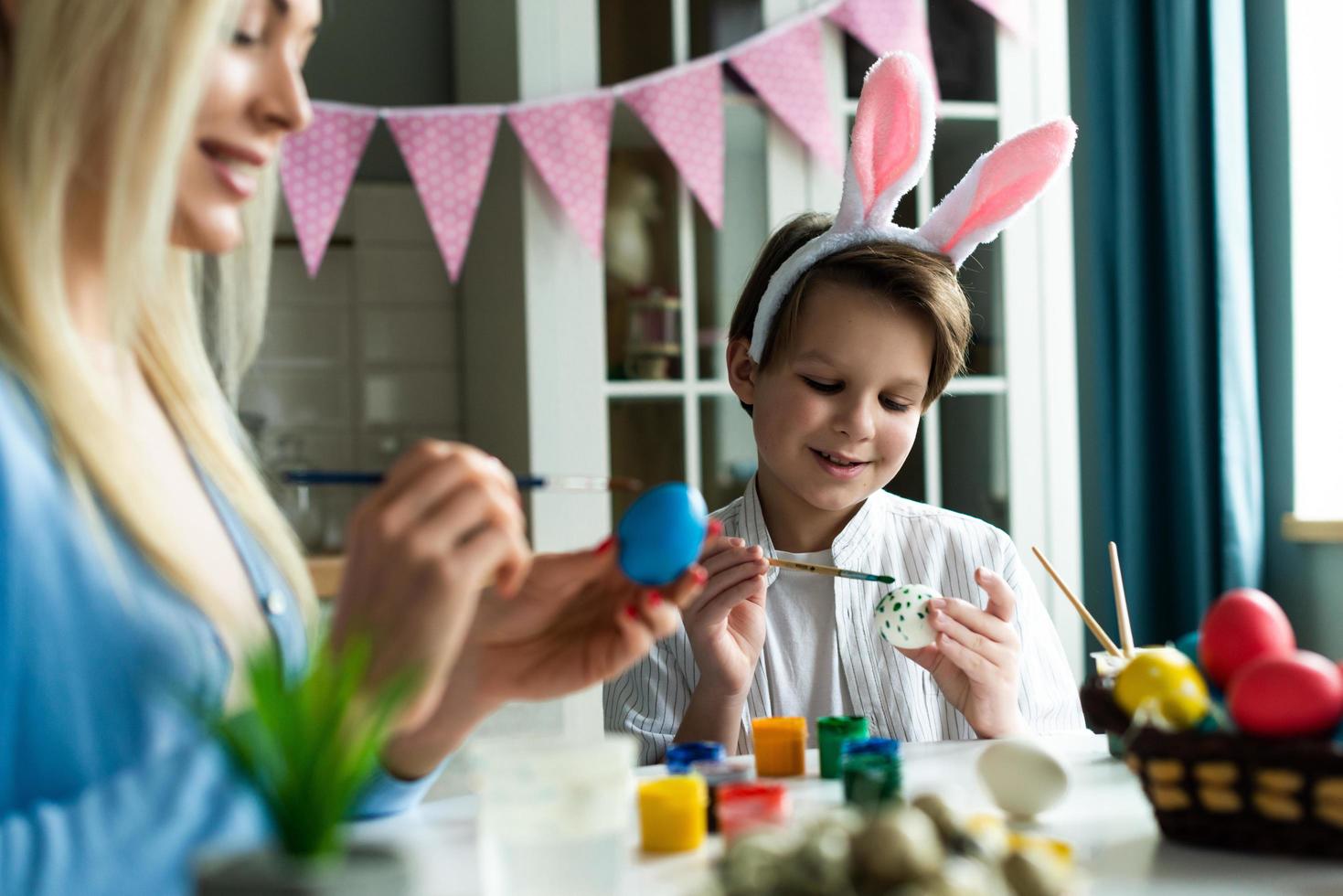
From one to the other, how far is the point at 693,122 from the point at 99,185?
5.65ft

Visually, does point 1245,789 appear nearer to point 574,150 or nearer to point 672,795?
point 672,795

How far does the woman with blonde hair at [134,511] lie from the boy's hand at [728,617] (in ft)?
1.50

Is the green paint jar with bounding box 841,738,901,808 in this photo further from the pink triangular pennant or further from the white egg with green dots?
the pink triangular pennant

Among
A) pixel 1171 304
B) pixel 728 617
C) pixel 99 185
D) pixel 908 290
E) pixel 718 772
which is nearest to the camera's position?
pixel 99 185

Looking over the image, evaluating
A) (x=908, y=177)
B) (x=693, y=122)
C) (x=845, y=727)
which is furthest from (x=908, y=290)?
(x=693, y=122)

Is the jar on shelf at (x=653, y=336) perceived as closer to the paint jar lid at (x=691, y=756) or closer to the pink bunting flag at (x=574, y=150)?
the pink bunting flag at (x=574, y=150)

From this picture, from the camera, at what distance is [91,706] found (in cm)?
73

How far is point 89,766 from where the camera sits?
727 millimetres

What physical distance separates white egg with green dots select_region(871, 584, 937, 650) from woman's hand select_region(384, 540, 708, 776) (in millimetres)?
470

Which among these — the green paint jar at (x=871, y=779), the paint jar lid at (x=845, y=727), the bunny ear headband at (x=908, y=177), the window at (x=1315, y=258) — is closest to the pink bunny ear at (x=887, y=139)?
the bunny ear headband at (x=908, y=177)

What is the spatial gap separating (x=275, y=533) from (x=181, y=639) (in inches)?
7.4

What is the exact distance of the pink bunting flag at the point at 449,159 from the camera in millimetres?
2332

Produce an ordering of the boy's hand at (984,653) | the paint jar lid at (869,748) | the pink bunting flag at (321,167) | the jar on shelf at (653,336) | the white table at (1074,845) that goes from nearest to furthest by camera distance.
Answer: the white table at (1074,845)
the paint jar lid at (869,748)
the boy's hand at (984,653)
the pink bunting flag at (321,167)
the jar on shelf at (653,336)

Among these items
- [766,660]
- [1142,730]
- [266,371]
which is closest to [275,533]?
[1142,730]
